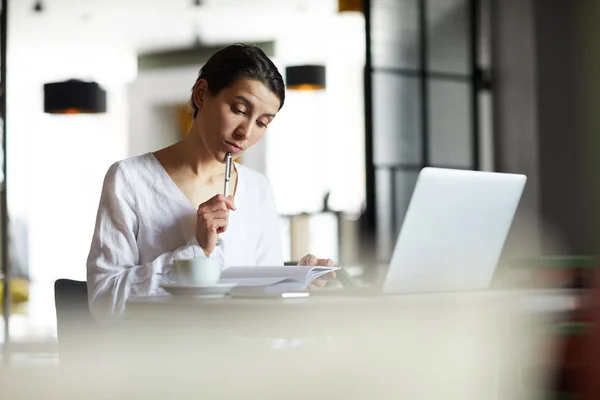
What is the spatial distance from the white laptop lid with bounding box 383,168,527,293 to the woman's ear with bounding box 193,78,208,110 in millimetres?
725

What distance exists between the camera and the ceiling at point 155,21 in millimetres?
7508

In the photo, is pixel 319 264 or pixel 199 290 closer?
pixel 199 290

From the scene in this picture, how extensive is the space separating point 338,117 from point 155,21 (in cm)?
216

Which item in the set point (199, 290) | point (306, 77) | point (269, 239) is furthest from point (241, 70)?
point (306, 77)

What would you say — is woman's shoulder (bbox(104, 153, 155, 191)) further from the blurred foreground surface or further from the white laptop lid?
the white laptop lid

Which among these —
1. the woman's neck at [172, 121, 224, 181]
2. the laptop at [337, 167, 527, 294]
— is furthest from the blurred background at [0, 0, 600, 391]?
the woman's neck at [172, 121, 224, 181]

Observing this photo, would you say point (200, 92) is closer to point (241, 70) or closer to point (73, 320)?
point (241, 70)

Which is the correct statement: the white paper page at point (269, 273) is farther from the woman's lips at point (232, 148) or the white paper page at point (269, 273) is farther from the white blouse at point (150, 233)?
the woman's lips at point (232, 148)

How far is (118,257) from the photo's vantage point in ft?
5.91

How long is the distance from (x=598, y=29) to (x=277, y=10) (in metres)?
3.33

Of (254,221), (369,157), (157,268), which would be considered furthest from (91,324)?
(369,157)

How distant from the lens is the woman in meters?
1.72

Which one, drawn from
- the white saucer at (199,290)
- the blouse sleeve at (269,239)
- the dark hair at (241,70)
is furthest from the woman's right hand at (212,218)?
the blouse sleeve at (269,239)

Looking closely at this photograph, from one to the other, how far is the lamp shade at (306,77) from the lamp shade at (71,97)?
142 centimetres
